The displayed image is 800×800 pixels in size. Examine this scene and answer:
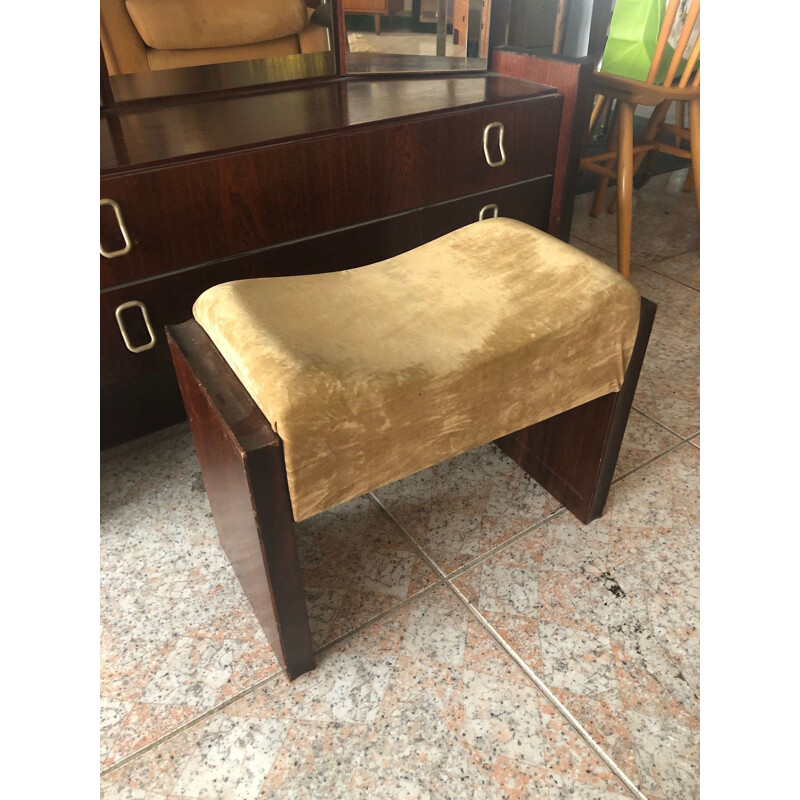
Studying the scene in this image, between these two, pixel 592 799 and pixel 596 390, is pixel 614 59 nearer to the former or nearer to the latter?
pixel 596 390

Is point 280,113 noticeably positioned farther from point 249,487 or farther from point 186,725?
point 186,725

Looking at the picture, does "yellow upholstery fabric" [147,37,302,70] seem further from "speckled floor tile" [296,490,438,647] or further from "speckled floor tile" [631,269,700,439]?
"speckled floor tile" [631,269,700,439]

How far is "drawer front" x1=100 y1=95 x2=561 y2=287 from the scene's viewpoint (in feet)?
3.39

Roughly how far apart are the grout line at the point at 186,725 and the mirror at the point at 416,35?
126 cm

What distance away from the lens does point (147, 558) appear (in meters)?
1.14

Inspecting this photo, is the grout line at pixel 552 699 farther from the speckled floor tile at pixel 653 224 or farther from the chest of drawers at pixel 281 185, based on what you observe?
the speckled floor tile at pixel 653 224

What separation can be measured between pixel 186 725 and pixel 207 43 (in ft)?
3.93

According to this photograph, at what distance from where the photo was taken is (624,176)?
1.84 metres

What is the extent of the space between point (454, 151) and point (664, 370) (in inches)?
30.5

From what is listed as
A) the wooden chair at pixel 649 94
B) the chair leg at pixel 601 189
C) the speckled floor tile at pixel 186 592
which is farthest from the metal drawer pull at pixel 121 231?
the chair leg at pixel 601 189

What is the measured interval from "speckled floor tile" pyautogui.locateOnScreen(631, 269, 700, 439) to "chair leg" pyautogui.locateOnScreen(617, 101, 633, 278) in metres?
0.16

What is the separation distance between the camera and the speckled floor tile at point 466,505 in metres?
1.16

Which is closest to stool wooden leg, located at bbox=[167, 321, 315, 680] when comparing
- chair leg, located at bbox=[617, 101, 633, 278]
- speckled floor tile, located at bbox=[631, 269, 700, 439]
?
speckled floor tile, located at bbox=[631, 269, 700, 439]

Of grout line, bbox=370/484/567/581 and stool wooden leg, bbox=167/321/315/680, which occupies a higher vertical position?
stool wooden leg, bbox=167/321/315/680
